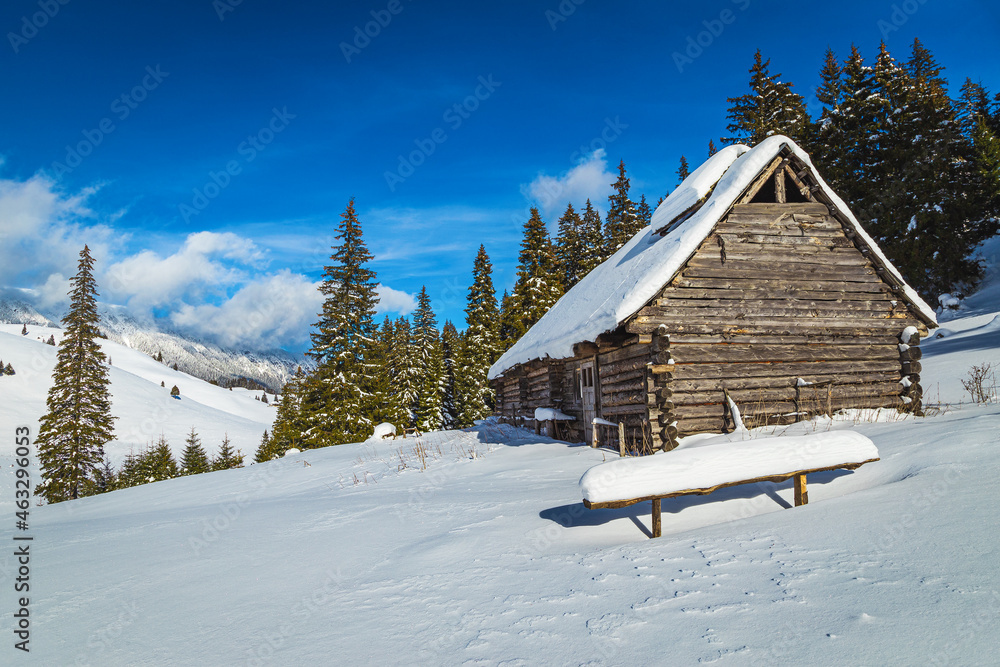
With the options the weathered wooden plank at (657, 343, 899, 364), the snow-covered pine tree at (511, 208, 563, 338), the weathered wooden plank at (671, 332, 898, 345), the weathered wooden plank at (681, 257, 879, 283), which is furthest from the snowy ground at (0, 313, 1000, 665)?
the snow-covered pine tree at (511, 208, 563, 338)

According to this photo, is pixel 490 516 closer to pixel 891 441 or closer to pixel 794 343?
pixel 891 441

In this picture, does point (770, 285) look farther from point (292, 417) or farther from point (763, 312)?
point (292, 417)

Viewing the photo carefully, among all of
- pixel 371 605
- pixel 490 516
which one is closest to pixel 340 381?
pixel 490 516

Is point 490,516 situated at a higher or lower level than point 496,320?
lower

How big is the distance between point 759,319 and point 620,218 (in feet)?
99.2

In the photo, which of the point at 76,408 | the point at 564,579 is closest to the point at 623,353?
the point at 564,579

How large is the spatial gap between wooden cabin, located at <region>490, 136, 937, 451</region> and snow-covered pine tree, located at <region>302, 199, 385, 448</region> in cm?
1809

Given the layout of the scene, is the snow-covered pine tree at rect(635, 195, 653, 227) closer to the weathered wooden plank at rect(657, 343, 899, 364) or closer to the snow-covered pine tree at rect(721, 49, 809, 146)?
the snow-covered pine tree at rect(721, 49, 809, 146)

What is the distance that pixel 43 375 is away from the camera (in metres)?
78.4

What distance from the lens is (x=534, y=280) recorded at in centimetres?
3397

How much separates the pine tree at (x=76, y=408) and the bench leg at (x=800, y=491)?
3102cm

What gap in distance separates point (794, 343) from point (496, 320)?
2729 cm

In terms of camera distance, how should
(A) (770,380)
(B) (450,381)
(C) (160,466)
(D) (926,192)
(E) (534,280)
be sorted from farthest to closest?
(C) (160,466)
(B) (450,381)
(E) (534,280)
(D) (926,192)
(A) (770,380)

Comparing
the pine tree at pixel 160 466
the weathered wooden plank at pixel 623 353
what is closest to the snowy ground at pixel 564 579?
the weathered wooden plank at pixel 623 353
